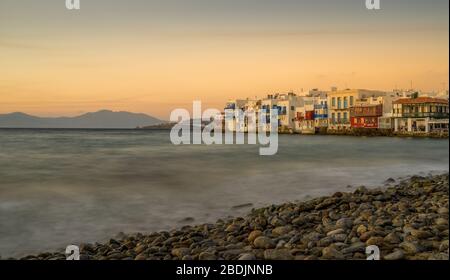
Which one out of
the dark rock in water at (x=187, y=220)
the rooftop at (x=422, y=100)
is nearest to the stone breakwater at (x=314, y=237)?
the dark rock in water at (x=187, y=220)

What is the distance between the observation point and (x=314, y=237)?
4043 mm

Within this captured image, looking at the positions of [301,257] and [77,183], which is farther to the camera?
[77,183]

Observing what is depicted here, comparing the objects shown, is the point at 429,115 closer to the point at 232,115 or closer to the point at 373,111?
the point at 373,111

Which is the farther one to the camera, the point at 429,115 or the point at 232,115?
the point at 232,115

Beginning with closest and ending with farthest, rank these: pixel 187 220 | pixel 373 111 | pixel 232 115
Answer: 1. pixel 187 220
2. pixel 373 111
3. pixel 232 115

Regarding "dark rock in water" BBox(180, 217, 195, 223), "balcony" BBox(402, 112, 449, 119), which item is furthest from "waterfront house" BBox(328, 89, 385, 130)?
"dark rock in water" BBox(180, 217, 195, 223)

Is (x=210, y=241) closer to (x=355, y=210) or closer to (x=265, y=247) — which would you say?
(x=265, y=247)

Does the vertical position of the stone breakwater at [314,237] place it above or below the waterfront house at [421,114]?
below

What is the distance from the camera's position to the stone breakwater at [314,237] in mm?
3609

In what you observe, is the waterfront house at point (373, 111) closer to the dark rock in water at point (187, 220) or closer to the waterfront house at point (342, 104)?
the waterfront house at point (342, 104)

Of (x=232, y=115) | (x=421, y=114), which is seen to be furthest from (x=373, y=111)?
(x=232, y=115)
